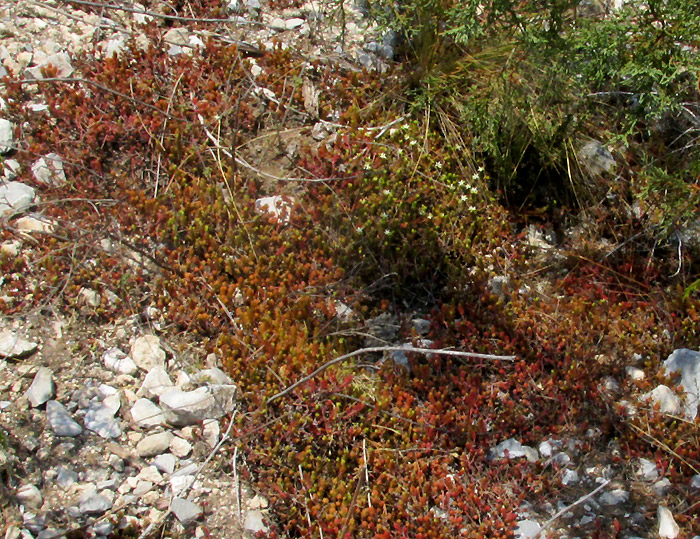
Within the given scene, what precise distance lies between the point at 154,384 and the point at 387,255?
197 centimetres

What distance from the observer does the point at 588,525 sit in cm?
414

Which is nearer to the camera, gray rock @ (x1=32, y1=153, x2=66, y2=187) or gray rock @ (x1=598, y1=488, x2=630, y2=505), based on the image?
gray rock @ (x1=598, y1=488, x2=630, y2=505)

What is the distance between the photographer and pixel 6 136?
17.7ft

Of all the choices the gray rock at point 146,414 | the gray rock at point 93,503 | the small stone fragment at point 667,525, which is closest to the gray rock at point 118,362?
the gray rock at point 146,414

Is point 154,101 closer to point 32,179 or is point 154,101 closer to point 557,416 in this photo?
point 32,179

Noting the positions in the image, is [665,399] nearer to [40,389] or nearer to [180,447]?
[180,447]

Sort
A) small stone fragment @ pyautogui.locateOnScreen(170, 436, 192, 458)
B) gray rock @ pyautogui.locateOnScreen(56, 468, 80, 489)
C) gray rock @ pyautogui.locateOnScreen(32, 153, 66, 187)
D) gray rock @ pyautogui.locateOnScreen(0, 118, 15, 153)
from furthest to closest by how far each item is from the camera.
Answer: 1. gray rock @ pyautogui.locateOnScreen(0, 118, 15, 153)
2. gray rock @ pyautogui.locateOnScreen(32, 153, 66, 187)
3. small stone fragment @ pyautogui.locateOnScreen(170, 436, 192, 458)
4. gray rock @ pyautogui.locateOnScreen(56, 468, 80, 489)

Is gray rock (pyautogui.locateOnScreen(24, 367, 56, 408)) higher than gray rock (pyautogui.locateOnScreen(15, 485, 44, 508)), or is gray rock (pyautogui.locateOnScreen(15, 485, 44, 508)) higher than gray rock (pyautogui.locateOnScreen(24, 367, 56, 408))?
gray rock (pyautogui.locateOnScreen(24, 367, 56, 408))

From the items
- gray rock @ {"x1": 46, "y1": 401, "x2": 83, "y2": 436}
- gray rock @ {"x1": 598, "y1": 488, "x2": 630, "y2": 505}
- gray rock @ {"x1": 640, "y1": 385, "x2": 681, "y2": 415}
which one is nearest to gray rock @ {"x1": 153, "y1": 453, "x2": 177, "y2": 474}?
gray rock @ {"x1": 46, "y1": 401, "x2": 83, "y2": 436}

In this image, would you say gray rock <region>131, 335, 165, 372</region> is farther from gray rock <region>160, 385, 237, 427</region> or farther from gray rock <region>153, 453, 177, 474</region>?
gray rock <region>153, 453, 177, 474</region>

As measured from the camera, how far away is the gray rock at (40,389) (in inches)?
164

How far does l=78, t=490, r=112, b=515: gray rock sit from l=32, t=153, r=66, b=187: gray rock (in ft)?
8.16

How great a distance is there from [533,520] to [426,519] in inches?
28.2

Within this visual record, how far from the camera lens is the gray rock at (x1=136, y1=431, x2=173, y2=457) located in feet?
13.8
